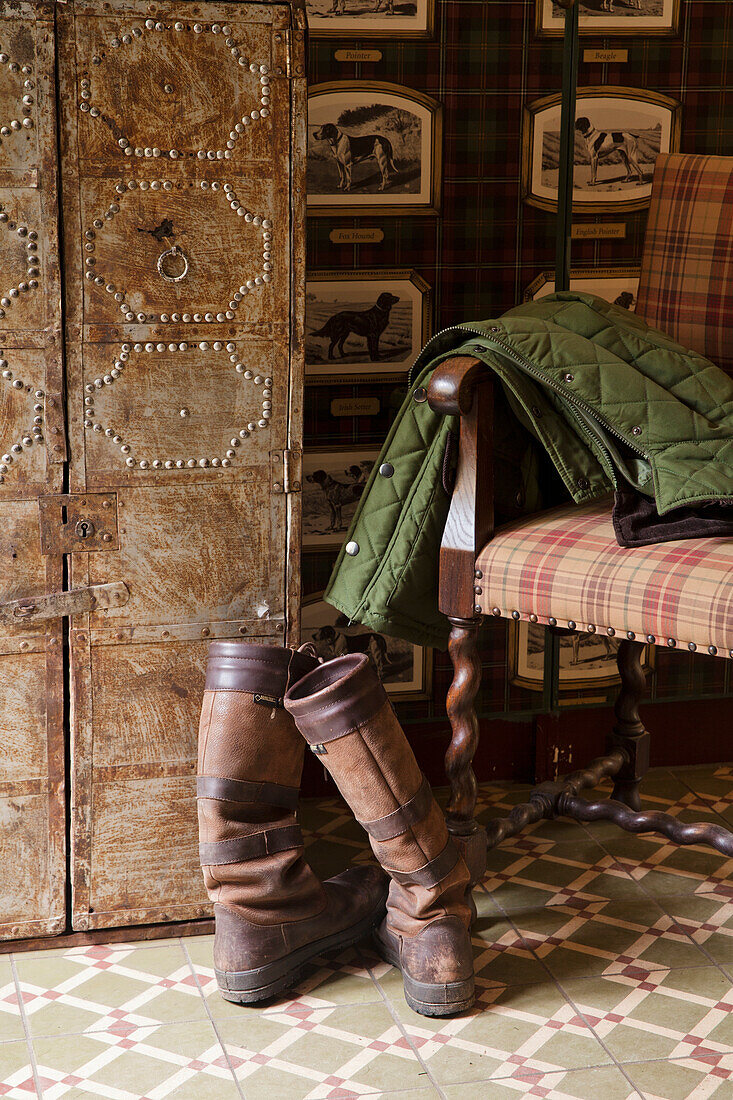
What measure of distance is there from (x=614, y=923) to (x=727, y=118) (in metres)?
1.70

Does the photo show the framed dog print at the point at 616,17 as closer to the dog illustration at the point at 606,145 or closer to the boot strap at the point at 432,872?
the dog illustration at the point at 606,145

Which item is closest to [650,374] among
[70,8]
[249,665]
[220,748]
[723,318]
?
[723,318]

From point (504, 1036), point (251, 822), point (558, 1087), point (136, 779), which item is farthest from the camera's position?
point (136, 779)

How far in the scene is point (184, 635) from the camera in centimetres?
212

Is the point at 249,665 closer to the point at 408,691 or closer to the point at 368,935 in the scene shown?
the point at 368,935

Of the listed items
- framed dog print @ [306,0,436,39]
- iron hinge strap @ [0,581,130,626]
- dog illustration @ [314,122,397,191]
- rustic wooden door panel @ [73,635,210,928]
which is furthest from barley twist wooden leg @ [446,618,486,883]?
framed dog print @ [306,0,436,39]

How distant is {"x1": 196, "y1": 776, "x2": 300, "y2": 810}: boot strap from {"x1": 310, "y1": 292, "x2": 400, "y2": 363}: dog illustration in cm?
99

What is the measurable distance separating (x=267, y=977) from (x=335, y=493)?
3.48ft

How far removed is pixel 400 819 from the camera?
193 centimetres

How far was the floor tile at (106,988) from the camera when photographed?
197 centimetres

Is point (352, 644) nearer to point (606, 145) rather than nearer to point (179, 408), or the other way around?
point (179, 408)

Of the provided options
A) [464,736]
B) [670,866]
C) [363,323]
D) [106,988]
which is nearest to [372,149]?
[363,323]

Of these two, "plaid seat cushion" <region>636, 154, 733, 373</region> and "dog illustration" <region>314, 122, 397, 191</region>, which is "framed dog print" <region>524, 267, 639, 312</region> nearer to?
"plaid seat cushion" <region>636, 154, 733, 373</region>

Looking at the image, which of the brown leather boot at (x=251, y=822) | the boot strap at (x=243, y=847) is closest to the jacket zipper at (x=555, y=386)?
the brown leather boot at (x=251, y=822)
